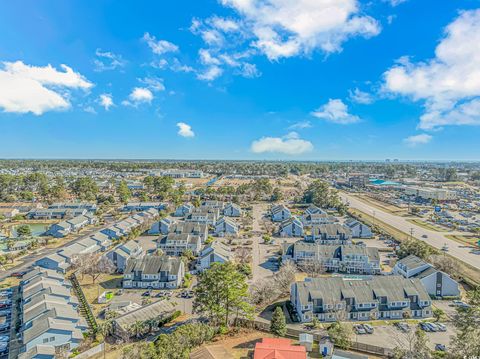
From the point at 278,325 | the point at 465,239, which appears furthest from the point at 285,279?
the point at 465,239

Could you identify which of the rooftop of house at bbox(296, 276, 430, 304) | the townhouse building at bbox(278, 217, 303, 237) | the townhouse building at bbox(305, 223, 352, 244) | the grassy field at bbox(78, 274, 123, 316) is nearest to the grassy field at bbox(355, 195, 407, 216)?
the townhouse building at bbox(305, 223, 352, 244)

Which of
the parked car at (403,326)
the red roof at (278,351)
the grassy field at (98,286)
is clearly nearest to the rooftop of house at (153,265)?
the grassy field at (98,286)

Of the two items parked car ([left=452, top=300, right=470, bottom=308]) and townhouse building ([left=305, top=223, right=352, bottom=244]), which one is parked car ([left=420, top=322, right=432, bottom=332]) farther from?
townhouse building ([left=305, top=223, right=352, bottom=244])

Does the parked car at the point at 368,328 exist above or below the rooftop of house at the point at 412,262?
below

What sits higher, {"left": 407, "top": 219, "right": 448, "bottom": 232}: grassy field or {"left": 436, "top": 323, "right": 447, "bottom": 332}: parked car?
{"left": 407, "top": 219, "right": 448, "bottom": 232}: grassy field

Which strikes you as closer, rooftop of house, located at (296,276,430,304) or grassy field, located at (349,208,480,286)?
rooftop of house, located at (296,276,430,304)

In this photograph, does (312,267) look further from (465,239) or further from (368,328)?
(465,239)

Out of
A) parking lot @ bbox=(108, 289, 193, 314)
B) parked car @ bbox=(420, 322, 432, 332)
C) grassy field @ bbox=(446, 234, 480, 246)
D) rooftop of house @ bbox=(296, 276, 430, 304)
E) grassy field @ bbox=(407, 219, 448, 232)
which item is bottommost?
parking lot @ bbox=(108, 289, 193, 314)

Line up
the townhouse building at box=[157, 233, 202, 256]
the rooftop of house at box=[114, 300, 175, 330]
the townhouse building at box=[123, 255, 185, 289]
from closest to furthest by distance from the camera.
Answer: the rooftop of house at box=[114, 300, 175, 330] < the townhouse building at box=[123, 255, 185, 289] < the townhouse building at box=[157, 233, 202, 256]

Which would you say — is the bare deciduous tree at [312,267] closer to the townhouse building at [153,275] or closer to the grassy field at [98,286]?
the townhouse building at [153,275]

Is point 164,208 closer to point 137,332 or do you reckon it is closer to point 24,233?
point 24,233
